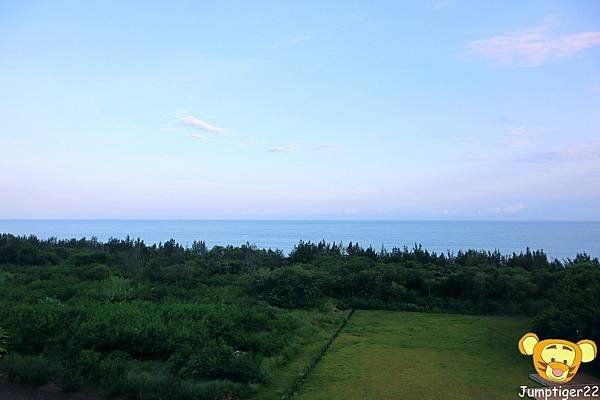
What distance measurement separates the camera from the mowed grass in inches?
357

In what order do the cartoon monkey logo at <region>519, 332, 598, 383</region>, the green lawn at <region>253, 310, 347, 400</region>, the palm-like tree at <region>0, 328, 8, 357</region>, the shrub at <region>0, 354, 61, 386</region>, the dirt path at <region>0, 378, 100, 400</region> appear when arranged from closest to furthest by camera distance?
the cartoon monkey logo at <region>519, 332, 598, 383</region>, the dirt path at <region>0, 378, 100, 400</region>, the shrub at <region>0, 354, 61, 386</region>, the green lawn at <region>253, 310, 347, 400</region>, the palm-like tree at <region>0, 328, 8, 357</region>

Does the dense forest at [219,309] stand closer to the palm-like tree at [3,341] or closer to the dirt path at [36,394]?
the palm-like tree at [3,341]

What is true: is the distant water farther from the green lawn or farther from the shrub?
the shrub

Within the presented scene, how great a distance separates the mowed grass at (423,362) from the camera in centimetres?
908

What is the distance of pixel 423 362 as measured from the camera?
11.1 metres

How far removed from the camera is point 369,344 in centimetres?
1288

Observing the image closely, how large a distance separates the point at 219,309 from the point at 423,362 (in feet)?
Answer: 21.2

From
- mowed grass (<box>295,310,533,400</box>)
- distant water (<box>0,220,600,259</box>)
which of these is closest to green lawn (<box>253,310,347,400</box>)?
mowed grass (<box>295,310,533,400</box>)

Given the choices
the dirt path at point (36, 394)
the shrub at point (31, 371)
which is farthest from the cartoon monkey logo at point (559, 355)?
the shrub at point (31, 371)

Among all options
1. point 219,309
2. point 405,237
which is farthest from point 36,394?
point 405,237

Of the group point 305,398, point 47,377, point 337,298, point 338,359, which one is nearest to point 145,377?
point 47,377

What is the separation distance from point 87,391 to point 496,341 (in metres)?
10.7

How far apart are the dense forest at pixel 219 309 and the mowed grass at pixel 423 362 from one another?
3.93 ft

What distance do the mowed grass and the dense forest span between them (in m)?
1.20
